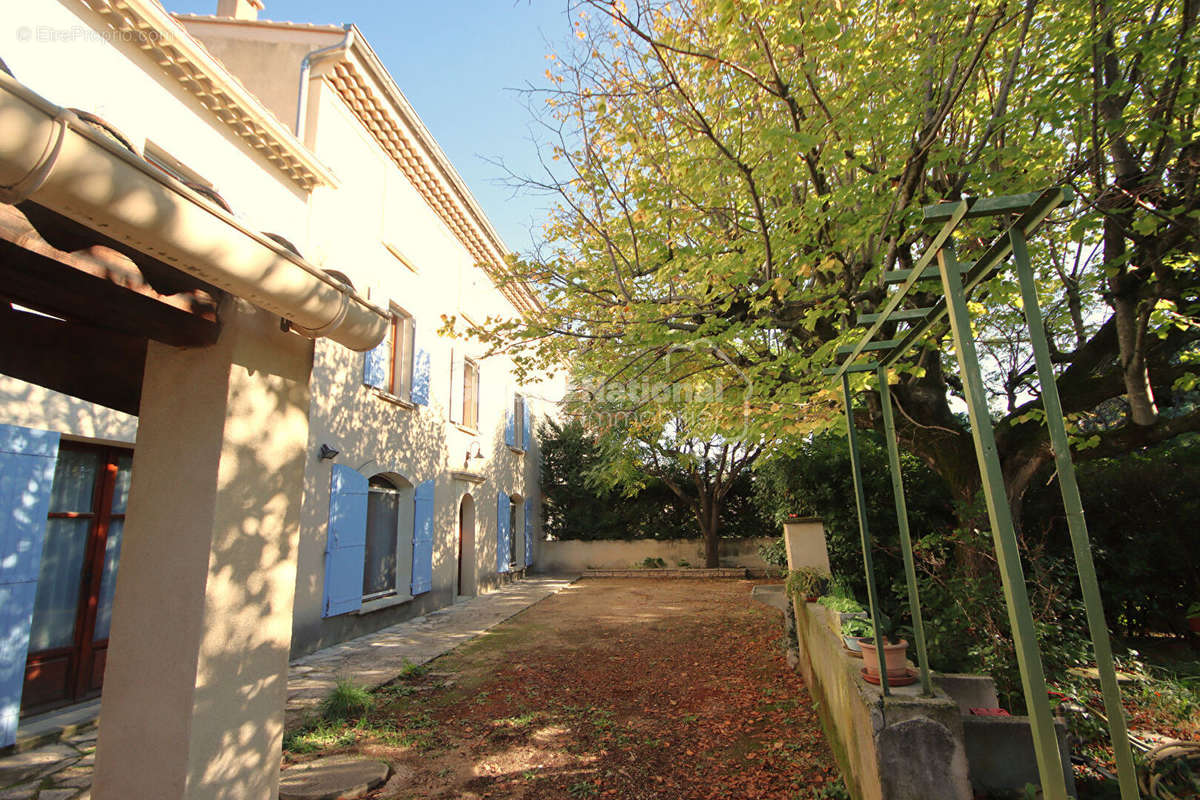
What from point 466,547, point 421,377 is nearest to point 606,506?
point 466,547

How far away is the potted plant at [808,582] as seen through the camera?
561 centimetres

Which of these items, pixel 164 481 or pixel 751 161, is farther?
pixel 751 161

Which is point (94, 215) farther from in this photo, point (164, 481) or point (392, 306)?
point (392, 306)

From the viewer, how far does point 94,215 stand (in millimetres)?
1408

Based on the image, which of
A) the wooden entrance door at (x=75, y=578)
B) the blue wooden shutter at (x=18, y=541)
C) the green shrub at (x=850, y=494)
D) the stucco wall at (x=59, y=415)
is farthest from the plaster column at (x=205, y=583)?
the green shrub at (x=850, y=494)

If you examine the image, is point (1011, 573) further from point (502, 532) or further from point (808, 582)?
point (502, 532)

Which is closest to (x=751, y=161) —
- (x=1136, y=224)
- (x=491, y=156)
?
(x=491, y=156)

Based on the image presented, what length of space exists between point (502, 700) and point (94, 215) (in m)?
5.07

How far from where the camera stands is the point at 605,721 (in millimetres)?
4785

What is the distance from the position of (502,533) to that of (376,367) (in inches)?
248

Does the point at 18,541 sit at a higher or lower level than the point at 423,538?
higher

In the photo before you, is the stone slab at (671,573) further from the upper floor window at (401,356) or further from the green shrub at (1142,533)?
the upper floor window at (401,356)

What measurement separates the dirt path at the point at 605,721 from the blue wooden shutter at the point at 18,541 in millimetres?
2149

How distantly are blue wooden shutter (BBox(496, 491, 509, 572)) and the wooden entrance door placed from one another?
8.55 meters
